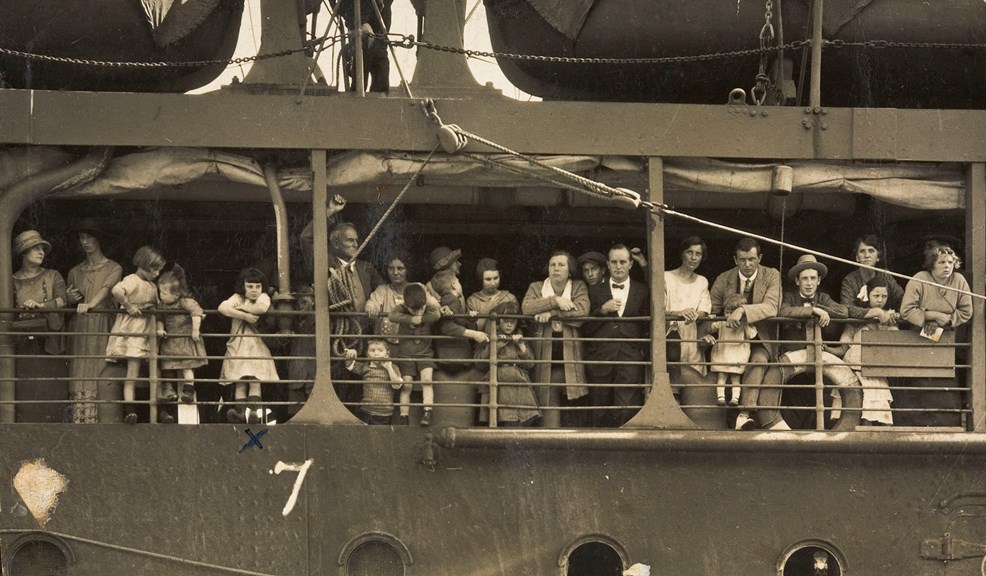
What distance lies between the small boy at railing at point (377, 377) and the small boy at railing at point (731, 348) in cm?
250

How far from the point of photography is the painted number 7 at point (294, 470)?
42.7 ft

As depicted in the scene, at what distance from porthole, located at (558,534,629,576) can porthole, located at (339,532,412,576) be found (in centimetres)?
121

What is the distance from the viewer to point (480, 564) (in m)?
13.0

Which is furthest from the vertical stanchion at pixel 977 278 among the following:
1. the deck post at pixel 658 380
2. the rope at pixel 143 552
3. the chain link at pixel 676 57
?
the rope at pixel 143 552

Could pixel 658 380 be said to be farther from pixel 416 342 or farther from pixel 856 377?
pixel 416 342

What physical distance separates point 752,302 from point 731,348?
403 mm

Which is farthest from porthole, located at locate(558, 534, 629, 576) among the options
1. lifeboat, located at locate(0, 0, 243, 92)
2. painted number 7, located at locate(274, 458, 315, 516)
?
lifeboat, located at locate(0, 0, 243, 92)

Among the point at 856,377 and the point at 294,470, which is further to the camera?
the point at 856,377

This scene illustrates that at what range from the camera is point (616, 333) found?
45.0 feet

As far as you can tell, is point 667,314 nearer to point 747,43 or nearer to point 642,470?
point 642,470

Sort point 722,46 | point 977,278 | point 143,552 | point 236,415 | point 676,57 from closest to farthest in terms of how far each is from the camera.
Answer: point 143,552
point 236,415
point 977,278
point 676,57
point 722,46

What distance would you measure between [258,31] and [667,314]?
4.51 m

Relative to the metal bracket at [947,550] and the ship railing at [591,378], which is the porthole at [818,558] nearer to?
the metal bracket at [947,550]

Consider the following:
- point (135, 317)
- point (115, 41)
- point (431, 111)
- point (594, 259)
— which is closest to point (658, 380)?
point (594, 259)
